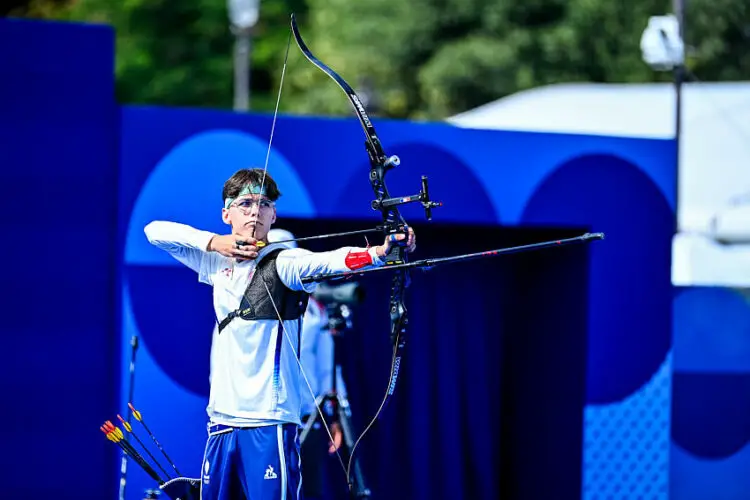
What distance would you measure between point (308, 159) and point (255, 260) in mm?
1915

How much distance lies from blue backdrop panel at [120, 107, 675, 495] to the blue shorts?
5.70ft

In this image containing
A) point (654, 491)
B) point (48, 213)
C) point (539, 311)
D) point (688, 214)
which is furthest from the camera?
point (688, 214)

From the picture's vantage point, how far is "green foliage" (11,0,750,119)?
75.4 feet

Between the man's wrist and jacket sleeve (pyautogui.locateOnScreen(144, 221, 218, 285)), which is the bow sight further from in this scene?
jacket sleeve (pyautogui.locateOnScreen(144, 221, 218, 285))

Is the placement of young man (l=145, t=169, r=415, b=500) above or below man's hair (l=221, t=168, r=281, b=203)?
below

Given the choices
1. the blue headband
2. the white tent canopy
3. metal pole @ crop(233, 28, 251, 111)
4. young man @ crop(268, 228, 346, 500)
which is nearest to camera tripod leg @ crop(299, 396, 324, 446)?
young man @ crop(268, 228, 346, 500)

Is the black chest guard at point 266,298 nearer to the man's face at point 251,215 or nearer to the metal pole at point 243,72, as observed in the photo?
the man's face at point 251,215

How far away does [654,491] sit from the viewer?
6.47m

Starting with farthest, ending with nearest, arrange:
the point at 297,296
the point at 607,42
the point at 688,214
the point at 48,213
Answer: the point at 607,42, the point at 688,214, the point at 48,213, the point at 297,296

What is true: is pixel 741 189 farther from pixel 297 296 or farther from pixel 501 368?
pixel 297 296

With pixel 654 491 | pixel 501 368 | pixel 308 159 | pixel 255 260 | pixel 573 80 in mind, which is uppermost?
pixel 573 80

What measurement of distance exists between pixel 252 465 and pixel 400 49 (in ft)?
72.6

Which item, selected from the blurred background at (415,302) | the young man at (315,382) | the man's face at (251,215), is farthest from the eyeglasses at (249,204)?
the young man at (315,382)

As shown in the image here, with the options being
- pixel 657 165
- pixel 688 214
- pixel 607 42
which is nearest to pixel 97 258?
pixel 657 165
